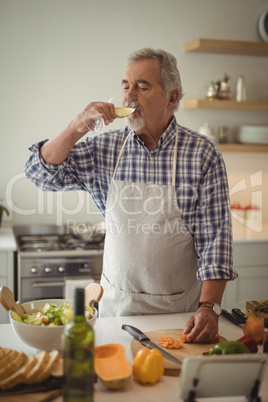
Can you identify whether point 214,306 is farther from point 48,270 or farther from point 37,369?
point 48,270

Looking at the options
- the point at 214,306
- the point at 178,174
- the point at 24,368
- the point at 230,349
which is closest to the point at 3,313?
the point at 178,174

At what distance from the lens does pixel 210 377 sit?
111 centimetres

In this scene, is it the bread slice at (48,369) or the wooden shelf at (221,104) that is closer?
the bread slice at (48,369)

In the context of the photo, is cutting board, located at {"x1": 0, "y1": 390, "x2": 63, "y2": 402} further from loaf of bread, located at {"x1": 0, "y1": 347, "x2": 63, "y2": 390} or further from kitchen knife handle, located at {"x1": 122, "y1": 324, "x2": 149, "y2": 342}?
kitchen knife handle, located at {"x1": 122, "y1": 324, "x2": 149, "y2": 342}

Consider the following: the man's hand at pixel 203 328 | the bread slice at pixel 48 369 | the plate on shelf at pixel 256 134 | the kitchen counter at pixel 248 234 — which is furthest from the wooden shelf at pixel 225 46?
the bread slice at pixel 48 369

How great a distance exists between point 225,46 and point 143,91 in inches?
75.5

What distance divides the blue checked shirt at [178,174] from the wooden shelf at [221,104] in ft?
5.45

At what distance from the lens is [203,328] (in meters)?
1.57

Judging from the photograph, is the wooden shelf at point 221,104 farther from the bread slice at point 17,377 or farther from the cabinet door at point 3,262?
the bread slice at point 17,377

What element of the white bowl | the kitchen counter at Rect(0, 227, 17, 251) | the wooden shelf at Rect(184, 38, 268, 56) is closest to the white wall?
the wooden shelf at Rect(184, 38, 268, 56)

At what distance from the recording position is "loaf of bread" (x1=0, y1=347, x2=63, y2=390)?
→ 1189 millimetres

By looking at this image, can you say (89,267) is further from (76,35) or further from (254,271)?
(76,35)

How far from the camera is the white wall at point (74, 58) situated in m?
3.57

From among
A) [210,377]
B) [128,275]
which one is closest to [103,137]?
[128,275]
